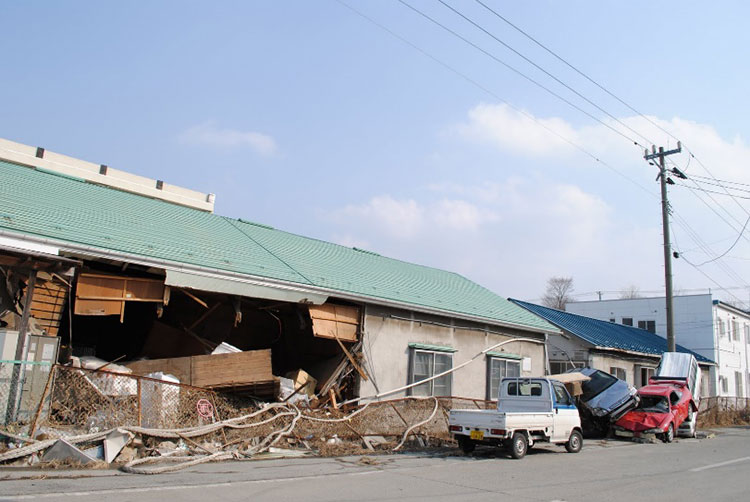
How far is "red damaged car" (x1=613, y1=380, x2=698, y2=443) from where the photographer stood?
64.6ft

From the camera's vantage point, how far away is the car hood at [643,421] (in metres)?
19.6

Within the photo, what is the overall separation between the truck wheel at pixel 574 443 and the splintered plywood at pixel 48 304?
12.0 meters

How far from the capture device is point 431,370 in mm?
18109

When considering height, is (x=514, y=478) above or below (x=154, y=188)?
below

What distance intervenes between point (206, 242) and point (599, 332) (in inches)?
836

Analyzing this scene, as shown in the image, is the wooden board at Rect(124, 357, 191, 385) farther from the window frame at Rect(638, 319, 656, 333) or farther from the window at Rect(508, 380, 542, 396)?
the window frame at Rect(638, 319, 656, 333)

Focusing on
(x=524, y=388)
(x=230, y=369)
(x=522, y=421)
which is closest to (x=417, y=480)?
(x=522, y=421)

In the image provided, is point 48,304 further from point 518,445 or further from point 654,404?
point 654,404

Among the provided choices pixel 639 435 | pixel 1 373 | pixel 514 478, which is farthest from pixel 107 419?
pixel 639 435

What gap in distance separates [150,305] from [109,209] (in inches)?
107

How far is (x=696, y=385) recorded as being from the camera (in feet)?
79.9

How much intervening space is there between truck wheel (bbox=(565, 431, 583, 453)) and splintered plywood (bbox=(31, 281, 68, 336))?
1204 cm

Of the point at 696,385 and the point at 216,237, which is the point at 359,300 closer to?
the point at 216,237

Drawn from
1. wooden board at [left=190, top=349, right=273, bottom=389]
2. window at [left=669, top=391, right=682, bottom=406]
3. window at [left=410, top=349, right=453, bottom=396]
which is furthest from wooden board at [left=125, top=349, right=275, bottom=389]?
window at [left=669, top=391, right=682, bottom=406]
